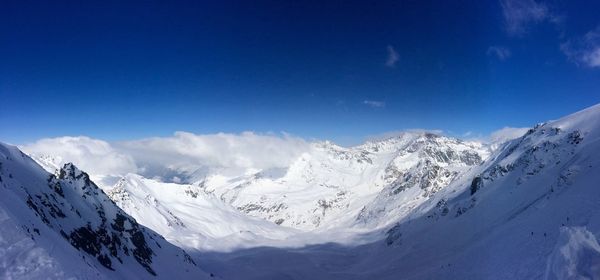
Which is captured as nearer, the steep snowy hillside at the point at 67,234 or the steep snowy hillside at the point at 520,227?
the steep snowy hillside at the point at 67,234

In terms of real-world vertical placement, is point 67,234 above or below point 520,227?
below

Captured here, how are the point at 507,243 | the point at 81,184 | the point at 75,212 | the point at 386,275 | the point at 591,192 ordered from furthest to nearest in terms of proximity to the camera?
the point at 386,275 < the point at 81,184 < the point at 75,212 < the point at 507,243 < the point at 591,192

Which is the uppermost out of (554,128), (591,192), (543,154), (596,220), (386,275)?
(554,128)

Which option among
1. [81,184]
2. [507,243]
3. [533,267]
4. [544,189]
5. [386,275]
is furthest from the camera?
[386,275]

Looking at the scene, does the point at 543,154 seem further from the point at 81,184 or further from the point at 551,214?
the point at 81,184

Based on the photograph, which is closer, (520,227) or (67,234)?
(67,234)

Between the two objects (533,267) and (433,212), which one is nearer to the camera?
(533,267)

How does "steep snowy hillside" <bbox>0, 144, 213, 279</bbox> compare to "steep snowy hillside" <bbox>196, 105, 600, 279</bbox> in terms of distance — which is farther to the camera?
"steep snowy hillside" <bbox>196, 105, 600, 279</bbox>

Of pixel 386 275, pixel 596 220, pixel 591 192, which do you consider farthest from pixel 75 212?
pixel 386 275
